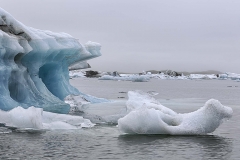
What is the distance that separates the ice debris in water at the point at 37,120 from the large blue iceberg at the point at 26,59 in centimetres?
128

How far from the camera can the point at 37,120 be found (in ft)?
44.5

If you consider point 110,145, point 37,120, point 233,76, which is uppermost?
point 233,76

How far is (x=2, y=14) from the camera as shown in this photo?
17828 mm

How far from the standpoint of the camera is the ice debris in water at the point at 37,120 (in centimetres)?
1362

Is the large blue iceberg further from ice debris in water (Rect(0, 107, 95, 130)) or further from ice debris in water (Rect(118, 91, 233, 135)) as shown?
ice debris in water (Rect(118, 91, 233, 135))

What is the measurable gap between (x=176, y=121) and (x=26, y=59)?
8620 millimetres

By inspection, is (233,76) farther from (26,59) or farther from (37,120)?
(37,120)

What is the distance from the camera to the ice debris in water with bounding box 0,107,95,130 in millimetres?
13617

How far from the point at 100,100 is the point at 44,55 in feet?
24.7

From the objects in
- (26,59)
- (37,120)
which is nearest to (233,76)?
(26,59)

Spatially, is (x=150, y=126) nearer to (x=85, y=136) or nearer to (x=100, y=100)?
(x=85, y=136)

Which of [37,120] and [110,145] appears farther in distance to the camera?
[37,120]

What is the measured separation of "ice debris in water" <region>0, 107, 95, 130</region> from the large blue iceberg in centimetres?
128

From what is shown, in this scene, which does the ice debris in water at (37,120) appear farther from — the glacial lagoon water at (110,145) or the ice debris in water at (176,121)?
the ice debris in water at (176,121)
